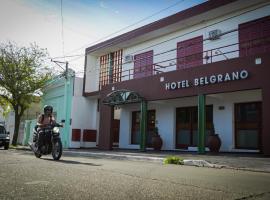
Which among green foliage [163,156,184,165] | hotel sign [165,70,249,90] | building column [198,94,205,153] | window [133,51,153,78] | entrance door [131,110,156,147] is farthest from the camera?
window [133,51,153,78]

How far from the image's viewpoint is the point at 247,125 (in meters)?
15.3

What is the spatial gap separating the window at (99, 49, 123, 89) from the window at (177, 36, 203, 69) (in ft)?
18.2

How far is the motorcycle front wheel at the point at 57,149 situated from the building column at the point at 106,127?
31.1ft

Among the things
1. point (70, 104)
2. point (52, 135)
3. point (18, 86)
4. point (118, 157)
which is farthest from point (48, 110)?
point (18, 86)

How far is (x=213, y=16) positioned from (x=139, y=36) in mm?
5179

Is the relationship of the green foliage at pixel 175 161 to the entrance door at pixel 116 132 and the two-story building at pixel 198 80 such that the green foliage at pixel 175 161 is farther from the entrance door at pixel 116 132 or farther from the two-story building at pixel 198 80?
the entrance door at pixel 116 132

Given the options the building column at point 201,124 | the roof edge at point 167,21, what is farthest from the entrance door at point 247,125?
the roof edge at point 167,21

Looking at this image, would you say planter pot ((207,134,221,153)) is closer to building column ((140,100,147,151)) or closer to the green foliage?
building column ((140,100,147,151))

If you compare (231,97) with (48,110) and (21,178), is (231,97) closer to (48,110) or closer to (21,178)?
(48,110)

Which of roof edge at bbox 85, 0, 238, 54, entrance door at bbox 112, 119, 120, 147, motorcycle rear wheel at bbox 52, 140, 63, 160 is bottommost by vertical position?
motorcycle rear wheel at bbox 52, 140, 63, 160

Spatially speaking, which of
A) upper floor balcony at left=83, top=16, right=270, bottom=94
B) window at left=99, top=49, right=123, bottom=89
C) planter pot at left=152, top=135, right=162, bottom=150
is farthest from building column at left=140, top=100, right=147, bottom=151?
window at left=99, top=49, right=123, bottom=89

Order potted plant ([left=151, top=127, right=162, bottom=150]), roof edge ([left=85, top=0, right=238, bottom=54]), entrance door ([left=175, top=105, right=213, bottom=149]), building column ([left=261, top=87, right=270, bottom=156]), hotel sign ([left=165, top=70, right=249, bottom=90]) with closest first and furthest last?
building column ([left=261, top=87, right=270, bottom=156]), hotel sign ([left=165, top=70, right=249, bottom=90]), roof edge ([left=85, top=0, right=238, bottom=54]), entrance door ([left=175, top=105, right=213, bottom=149]), potted plant ([left=151, top=127, right=162, bottom=150])

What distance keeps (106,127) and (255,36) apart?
1022cm

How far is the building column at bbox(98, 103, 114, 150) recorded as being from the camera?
66.1 feet
